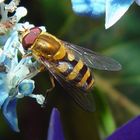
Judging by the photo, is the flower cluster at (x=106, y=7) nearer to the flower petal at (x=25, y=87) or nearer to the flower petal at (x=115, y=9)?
the flower petal at (x=115, y=9)

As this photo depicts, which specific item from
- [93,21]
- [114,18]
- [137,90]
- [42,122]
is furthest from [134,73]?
[114,18]

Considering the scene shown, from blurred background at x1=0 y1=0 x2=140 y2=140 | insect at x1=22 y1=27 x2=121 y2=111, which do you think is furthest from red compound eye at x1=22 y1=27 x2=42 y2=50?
blurred background at x1=0 y1=0 x2=140 y2=140

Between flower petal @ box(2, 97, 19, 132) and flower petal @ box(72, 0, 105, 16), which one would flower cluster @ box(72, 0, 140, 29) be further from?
flower petal @ box(2, 97, 19, 132)

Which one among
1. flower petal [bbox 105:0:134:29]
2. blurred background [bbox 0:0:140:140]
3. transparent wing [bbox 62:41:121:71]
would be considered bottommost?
blurred background [bbox 0:0:140:140]

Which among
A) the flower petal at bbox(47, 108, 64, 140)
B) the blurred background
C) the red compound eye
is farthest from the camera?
the blurred background

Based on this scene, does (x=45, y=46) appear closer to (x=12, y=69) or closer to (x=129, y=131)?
(x=12, y=69)

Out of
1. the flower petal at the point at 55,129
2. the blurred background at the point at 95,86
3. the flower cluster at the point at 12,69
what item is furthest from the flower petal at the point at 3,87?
the blurred background at the point at 95,86
